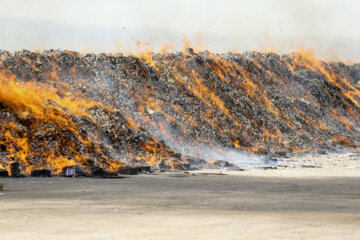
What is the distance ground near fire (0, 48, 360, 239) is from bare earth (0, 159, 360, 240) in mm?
46

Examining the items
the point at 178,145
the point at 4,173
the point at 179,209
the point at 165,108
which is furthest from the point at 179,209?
the point at 165,108

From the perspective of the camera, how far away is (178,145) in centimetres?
4916

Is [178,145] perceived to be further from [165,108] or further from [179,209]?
[179,209]

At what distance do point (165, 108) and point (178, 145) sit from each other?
757cm

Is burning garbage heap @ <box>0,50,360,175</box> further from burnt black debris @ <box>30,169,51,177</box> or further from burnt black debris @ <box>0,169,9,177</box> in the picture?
burnt black debris @ <box>0,169,9,177</box>

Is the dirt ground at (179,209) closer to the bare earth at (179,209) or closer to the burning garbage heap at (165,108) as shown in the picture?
the bare earth at (179,209)

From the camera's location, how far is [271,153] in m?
55.2

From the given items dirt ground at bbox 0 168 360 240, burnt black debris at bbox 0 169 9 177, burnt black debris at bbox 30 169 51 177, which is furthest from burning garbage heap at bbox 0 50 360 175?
dirt ground at bbox 0 168 360 240

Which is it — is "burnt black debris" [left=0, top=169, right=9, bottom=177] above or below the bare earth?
above

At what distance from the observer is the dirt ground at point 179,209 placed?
478 inches

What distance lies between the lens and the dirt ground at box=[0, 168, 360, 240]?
12.1 meters

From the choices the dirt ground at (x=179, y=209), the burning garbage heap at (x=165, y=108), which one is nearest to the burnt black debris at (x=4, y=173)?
the burning garbage heap at (x=165, y=108)

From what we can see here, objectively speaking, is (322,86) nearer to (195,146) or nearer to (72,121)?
(195,146)

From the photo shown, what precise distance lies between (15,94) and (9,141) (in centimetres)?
662
